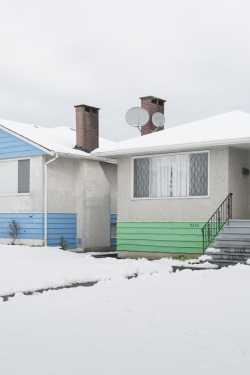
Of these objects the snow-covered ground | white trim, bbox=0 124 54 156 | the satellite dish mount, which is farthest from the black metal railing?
white trim, bbox=0 124 54 156

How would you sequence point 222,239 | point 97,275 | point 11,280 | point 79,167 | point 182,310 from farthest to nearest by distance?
point 79,167 → point 222,239 → point 97,275 → point 11,280 → point 182,310

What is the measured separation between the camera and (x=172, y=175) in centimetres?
1612

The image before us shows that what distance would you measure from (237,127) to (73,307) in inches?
371

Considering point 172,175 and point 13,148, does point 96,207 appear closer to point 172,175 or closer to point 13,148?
point 13,148

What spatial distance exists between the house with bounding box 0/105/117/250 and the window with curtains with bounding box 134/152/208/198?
3.09 metres

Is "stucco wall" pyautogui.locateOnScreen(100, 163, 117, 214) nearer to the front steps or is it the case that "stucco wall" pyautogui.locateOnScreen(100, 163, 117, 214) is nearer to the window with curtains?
the window with curtains

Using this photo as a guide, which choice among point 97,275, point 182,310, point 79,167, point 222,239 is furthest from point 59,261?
point 182,310

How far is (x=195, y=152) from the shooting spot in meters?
15.6

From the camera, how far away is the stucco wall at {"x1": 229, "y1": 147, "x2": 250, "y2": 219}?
1516cm

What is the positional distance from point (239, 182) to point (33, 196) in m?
7.21

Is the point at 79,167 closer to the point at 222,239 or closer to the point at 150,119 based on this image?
the point at 150,119

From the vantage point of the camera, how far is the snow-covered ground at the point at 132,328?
15.9 ft

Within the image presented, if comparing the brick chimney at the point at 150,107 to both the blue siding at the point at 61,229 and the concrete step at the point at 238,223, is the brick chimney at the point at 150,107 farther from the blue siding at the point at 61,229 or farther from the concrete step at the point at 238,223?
the concrete step at the point at 238,223

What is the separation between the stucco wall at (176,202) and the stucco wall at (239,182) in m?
0.27
